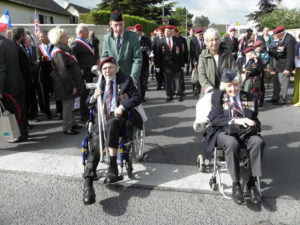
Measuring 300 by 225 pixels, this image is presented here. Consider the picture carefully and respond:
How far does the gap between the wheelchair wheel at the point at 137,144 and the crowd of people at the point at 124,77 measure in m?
0.32

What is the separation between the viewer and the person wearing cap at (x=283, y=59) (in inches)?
289

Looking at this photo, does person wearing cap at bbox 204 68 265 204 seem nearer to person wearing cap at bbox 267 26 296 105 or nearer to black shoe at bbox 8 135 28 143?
black shoe at bbox 8 135 28 143

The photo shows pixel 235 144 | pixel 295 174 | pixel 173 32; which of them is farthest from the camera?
pixel 173 32

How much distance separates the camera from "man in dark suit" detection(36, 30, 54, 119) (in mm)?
6602

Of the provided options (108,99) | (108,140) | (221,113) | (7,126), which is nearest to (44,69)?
(7,126)

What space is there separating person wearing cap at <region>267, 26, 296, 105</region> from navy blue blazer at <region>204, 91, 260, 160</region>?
4.81 metres

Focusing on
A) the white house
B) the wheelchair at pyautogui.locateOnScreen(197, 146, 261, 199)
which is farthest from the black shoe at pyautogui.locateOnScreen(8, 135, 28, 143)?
the white house

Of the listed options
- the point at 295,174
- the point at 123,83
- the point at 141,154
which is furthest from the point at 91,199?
the point at 295,174

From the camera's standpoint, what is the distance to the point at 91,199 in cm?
302

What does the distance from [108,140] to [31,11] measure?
1046 inches

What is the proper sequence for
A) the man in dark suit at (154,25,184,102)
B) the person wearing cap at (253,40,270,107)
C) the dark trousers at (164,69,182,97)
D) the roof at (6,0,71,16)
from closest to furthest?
the person wearing cap at (253,40,270,107) < the man in dark suit at (154,25,184,102) < the dark trousers at (164,69,182,97) < the roof at (6,0,71,16)

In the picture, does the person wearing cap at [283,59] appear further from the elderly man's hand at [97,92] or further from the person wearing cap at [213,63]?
the elderly man's hand at [97,92]

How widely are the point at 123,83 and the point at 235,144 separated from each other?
170 cm

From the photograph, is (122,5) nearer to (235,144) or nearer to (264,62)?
(264,62)
